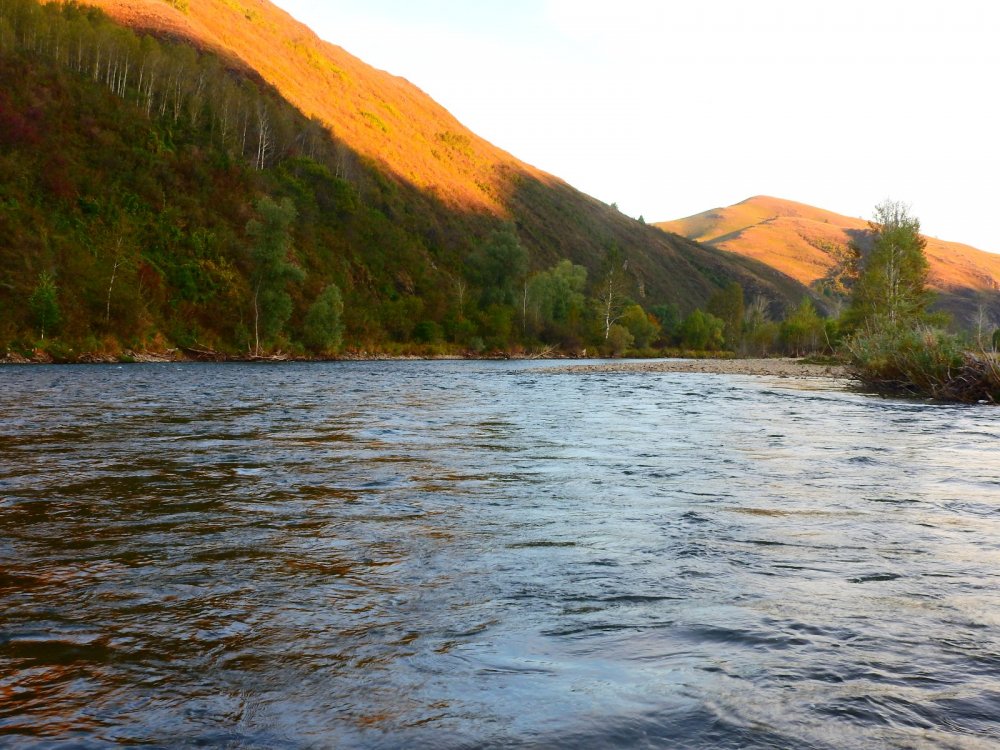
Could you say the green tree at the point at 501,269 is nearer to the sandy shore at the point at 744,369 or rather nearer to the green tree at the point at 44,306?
the sandy shore at the point at 744,369

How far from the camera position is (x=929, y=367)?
28.3m

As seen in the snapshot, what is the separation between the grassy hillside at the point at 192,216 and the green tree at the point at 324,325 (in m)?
0.62

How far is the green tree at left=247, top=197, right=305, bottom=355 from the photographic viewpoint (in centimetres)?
7356

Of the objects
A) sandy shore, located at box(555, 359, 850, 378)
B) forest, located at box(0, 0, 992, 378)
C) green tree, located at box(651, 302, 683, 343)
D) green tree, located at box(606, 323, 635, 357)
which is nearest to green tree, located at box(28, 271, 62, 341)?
forest, located at box(0, 0, 992, 378)

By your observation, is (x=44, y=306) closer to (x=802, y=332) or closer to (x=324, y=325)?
(x=324, y=325)

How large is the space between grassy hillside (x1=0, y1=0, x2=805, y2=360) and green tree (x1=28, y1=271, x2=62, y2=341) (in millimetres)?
150

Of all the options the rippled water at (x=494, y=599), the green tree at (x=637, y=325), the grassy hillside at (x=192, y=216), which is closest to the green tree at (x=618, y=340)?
the grassy hillside at (x=192, y=216)

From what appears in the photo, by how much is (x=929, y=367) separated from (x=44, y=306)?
180 ft

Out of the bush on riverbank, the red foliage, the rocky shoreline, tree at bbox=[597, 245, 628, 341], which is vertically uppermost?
the red foliage

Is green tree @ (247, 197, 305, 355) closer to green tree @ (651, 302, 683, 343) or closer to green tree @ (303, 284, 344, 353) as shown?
green tree @ (303, 284, 344, 353)

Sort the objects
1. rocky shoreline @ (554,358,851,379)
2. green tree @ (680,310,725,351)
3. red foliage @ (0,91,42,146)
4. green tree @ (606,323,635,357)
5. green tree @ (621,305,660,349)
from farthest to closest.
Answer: green tree @ (680,310,725,351) → green tree @ (621,305,660,349) → green tree @ (606,323,635,357) → red foliage @ (0,91,42,146) → rocky shoreline @ (554,358,851,379)

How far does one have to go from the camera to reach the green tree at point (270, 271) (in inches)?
2896

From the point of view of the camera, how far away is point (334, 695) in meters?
4.02

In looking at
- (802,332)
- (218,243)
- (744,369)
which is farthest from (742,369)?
Result: (802,332)
